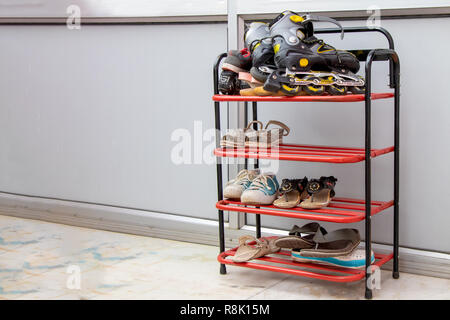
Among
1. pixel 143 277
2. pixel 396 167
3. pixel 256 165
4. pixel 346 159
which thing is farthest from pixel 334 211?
pixel 143 277

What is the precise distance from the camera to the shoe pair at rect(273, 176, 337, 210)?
7.72ft

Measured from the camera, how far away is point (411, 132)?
250 centimetres

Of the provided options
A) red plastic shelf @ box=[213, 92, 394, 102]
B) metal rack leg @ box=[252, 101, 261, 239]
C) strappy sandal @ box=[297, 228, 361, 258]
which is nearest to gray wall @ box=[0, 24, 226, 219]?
metal rack leg @ box=[252, 101, 261, 239]

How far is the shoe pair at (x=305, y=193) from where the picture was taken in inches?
92.7

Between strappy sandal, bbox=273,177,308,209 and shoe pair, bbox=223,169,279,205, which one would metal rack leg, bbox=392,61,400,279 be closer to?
strappy sandal, bbox=273,177,308,209

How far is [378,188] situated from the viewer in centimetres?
259

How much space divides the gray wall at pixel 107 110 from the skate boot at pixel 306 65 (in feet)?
2.24

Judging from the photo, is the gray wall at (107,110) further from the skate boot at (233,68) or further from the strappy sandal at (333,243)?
the strappy sandal at (333,243)

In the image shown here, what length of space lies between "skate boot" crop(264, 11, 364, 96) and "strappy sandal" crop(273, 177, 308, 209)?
0.37 metres

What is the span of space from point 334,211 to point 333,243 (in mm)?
181

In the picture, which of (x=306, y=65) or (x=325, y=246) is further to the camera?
(x=325, y=246)

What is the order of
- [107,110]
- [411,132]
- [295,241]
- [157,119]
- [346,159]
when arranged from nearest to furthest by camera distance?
1. [346,159]
2. [295,241]
3. [411,132]
4. [157,119]
5. [107,110]

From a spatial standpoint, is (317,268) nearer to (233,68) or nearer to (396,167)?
(396,167)
